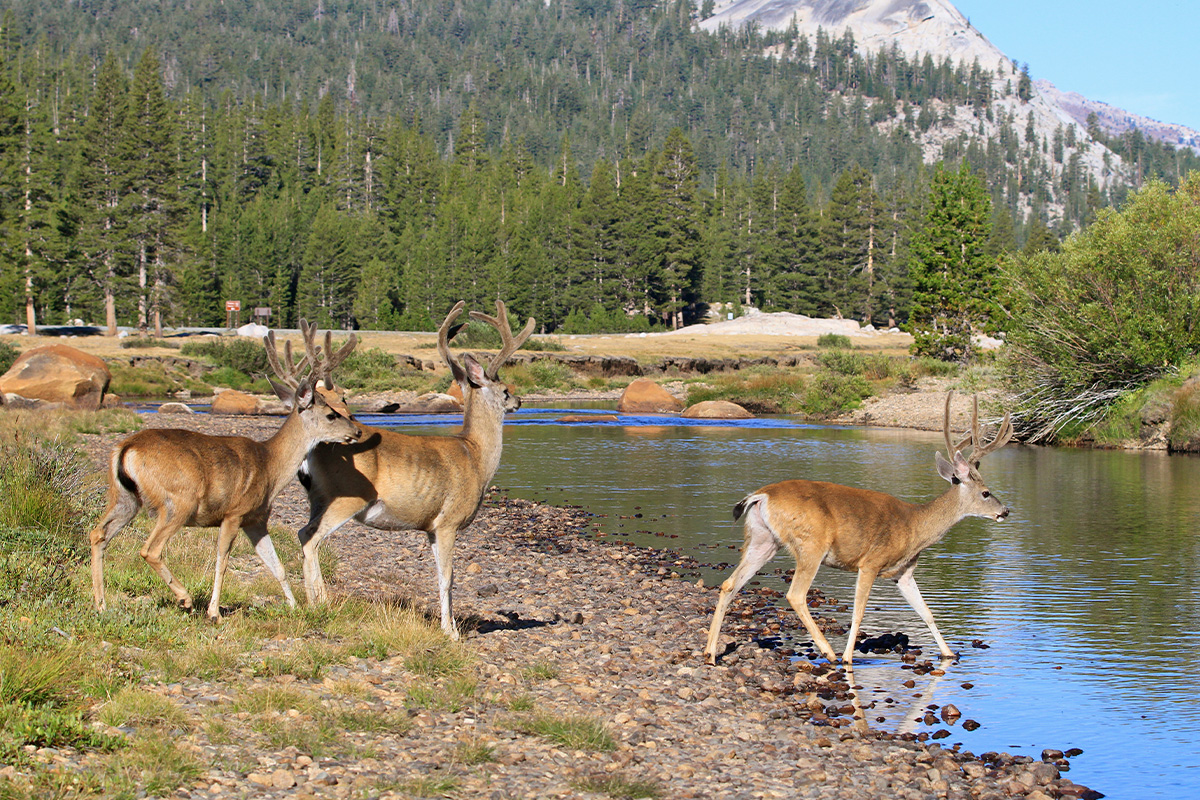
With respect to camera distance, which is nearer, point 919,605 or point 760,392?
point 919,605

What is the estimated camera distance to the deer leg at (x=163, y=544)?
8789 mm

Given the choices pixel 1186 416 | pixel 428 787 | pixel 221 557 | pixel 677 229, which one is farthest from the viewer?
pixel 677 229

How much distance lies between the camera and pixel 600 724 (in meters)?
7.45

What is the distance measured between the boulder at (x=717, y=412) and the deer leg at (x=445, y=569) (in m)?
34.2

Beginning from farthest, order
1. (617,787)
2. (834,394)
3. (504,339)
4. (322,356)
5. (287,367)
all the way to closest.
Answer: (834,394), (504,339), (287,367), (322,356), (617,787)

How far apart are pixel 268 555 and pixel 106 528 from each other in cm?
130

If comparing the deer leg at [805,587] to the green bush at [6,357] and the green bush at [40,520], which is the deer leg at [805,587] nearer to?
the green bush at [40,520]

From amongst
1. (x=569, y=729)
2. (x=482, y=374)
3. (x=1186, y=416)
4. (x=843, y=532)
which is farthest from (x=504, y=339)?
(x=1186, y=416)

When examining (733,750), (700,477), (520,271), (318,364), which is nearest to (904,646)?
(733,750)

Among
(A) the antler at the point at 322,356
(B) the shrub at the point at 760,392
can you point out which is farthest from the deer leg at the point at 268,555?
(B) the shrub at the point at 760,392

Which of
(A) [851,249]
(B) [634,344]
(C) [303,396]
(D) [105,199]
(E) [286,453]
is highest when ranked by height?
(A) [851,249]

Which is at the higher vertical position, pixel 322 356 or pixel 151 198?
pixel 151 198

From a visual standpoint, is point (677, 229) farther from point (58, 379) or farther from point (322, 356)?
point (322, 356)

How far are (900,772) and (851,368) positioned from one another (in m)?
42.3
